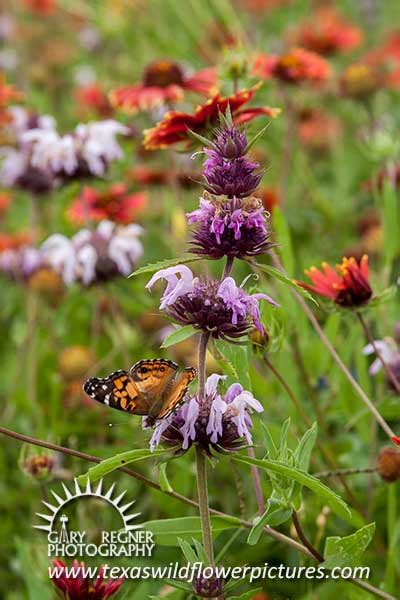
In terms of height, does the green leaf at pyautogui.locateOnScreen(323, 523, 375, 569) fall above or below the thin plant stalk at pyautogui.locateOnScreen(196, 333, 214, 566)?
below

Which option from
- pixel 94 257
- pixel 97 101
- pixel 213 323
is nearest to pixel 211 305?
pixel 213 323

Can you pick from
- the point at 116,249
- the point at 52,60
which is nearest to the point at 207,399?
the point at 116,249

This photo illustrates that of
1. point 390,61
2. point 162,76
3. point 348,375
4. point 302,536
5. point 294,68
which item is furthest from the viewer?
point 390,61

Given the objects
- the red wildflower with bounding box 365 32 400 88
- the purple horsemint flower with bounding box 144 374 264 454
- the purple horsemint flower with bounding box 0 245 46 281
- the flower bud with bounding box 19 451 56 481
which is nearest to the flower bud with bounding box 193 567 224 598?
the purple horsemint flower with bounding box 144 374 264 454

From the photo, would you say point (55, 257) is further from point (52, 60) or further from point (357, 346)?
point (52, 60)

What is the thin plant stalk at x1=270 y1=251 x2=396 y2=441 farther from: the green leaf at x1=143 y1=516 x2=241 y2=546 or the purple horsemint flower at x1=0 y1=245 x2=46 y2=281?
the purple horsemint flower at x1=0 y1=245 x2=46 y2=281

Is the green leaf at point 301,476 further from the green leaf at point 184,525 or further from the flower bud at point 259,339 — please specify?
the flower bud at point 259,339

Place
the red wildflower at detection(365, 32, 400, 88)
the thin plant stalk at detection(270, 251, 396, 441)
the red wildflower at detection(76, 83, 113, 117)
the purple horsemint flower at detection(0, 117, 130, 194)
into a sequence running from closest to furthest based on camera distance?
the thin plant stalk at detection(270, 251, 396, 441) < the purple horsemint flower at detection(0, 117, 130, 194) < the red wildflower at detection(365, 32, 400, 88) < the red wildflower at detection(76, 83, 113, 117)

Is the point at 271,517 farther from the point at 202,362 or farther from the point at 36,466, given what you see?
the point at 36,466
